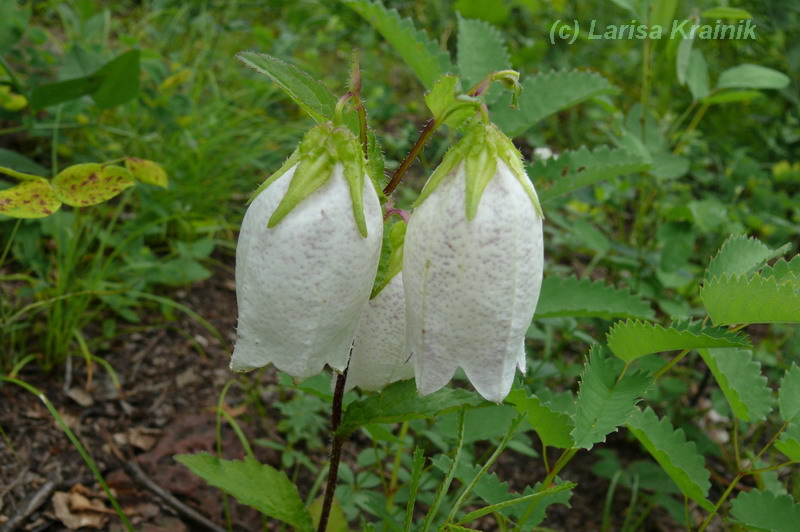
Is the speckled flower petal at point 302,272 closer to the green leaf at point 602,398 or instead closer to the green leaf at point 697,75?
the green leaf at point 602,398

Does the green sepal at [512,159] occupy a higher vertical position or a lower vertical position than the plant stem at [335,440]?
higher

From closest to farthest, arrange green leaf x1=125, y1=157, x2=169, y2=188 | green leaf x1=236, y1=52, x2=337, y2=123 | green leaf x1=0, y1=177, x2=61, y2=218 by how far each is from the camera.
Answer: green leaf x1=236, y1=52, x2=337, y2=123 < green leaf x1=0, y1=177, x2=61, y2=218 < green leaf x1=125, y1=157, x2=169, y2=188

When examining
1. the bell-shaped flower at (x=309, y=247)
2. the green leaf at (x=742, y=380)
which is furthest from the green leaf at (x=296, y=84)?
the green leaf at (x=742, y=380)

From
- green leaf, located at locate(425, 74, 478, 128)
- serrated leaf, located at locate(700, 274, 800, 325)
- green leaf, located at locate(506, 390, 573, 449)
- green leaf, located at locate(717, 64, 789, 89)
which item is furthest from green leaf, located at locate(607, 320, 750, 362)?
green leaf, located at locate(717, 64, 789, 89)

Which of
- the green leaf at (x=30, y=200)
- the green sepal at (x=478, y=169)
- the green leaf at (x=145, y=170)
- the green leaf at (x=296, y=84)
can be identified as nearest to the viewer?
the green sepal at (x=478, y=169)

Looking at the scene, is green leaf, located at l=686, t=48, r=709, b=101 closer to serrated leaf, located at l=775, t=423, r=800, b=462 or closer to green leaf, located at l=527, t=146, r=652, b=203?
green leaf, located at l=527, t=146, r=652, b=203

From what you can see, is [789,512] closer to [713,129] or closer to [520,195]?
[520,195]
